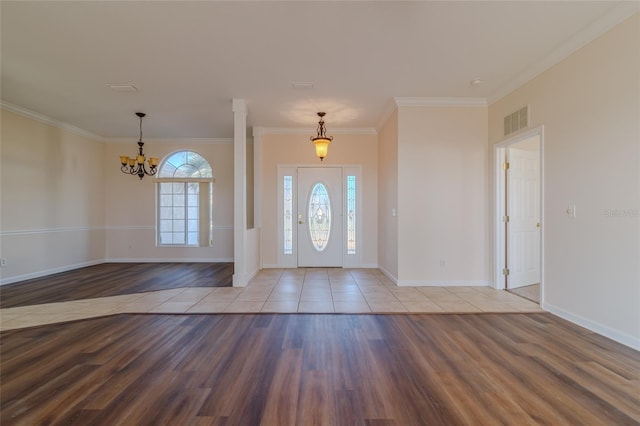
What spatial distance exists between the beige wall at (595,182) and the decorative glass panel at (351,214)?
3.43 m

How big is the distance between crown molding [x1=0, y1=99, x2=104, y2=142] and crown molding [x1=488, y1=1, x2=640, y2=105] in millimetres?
7710

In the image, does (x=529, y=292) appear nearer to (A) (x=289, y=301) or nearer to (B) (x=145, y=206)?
(A) (x=289, y=301)

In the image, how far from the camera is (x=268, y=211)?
6414 millimetres

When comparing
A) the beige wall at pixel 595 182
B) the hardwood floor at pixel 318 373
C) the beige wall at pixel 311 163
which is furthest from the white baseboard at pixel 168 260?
the beige wall at pixel 595 182

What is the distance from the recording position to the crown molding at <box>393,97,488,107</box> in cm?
473

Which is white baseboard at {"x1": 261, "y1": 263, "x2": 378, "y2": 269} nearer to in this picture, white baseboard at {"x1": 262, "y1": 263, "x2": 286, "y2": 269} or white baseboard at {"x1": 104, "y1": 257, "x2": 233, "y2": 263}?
white baseboard at {"x1": 262, "y1": 263, "x2": 286, "y2": 269}

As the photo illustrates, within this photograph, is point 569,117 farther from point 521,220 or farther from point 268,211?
point 268,211

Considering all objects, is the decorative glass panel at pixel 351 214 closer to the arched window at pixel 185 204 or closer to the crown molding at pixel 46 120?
the arched window at pixel 185 204

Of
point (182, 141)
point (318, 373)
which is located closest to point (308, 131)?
point (182, 141)

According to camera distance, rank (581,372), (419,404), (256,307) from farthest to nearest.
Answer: (256,307) < (581,372) < (419,404)

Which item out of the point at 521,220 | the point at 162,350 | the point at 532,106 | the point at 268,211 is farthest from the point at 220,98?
the point at 521,220

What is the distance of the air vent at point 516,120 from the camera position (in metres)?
3.93

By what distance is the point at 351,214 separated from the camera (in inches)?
255

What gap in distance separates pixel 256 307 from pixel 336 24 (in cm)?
323
